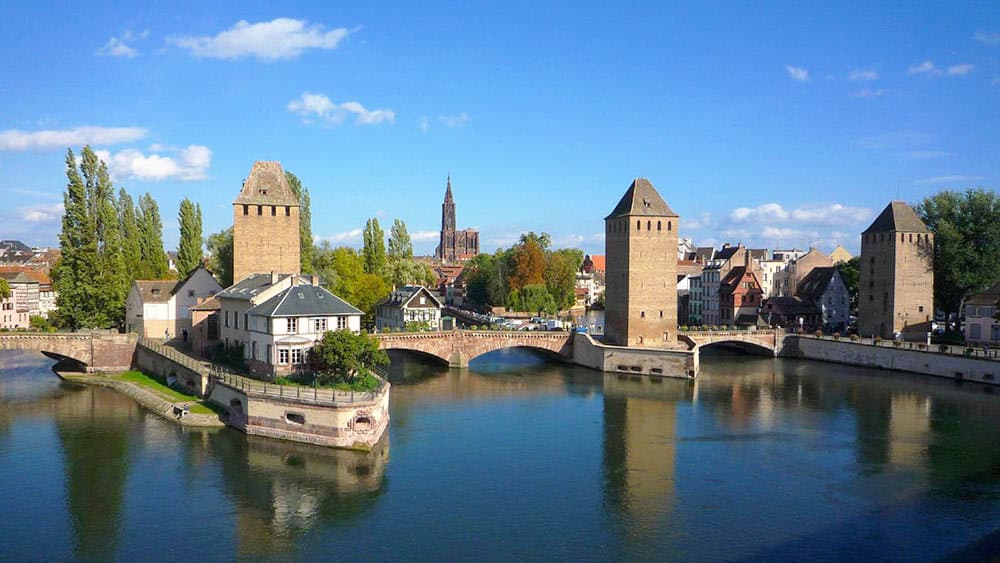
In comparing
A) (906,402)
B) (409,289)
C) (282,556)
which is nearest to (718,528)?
(282,556)

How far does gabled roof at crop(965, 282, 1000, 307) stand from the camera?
53000 millimetres

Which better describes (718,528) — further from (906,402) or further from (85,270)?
(85,270)

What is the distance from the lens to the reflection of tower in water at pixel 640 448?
81.9 ft

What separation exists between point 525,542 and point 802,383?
3231 centimetres

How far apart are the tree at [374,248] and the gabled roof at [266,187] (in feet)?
65.5

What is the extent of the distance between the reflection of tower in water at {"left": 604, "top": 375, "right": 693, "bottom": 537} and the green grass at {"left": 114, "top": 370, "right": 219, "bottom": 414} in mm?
18817

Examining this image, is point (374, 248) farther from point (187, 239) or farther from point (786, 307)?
point (786, 307)

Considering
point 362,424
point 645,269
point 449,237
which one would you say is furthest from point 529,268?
point 449,237

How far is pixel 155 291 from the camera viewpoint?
1955 inches

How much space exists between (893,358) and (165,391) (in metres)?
46.7

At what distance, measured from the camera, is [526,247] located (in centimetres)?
8594

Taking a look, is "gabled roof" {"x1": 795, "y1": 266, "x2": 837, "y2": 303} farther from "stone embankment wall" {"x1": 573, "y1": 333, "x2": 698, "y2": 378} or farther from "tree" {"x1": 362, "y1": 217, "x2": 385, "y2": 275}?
"tree" {"x1": 362, "y1": 217, "x2": 385, "y2": 275}

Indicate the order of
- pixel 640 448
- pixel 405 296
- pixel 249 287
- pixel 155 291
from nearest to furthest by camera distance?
pixel 640 448 < pixel 249 287 < pixel 155 291 < pixel 405 296

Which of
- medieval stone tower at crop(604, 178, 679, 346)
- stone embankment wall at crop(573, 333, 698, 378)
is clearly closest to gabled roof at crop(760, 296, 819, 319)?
medieval stone tower at crop(604, 178, 679, 346)
